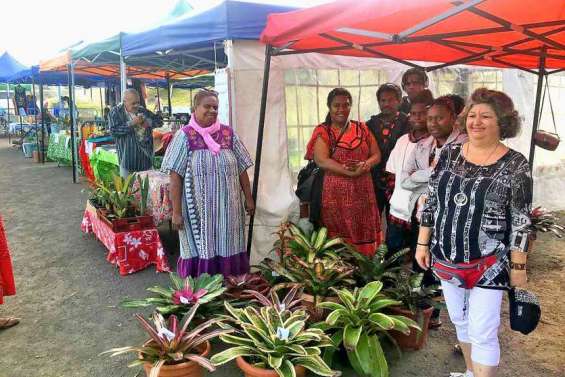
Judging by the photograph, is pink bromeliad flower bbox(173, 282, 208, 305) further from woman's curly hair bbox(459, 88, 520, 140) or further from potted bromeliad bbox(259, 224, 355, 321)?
woman's curly hair bbox(459, 88, 520, 140)

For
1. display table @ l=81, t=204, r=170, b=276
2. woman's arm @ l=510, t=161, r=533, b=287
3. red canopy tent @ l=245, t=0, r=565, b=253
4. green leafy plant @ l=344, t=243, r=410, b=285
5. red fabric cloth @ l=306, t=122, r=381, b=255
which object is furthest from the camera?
display table @ l=81, t=204, r=170, b=276

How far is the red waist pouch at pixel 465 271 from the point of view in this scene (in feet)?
6.51

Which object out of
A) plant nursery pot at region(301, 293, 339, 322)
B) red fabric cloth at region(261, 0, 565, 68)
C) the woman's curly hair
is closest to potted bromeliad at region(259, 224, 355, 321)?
plant nursery pot at region(301, 293, 339, 322)

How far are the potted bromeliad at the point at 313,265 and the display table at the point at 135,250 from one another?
1396mm

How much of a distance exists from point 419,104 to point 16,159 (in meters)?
13.8

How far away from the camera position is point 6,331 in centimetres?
319

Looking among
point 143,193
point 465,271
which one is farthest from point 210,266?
point 465,271

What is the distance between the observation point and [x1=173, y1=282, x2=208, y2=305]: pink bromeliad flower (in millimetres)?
2719

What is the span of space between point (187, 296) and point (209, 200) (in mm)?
727

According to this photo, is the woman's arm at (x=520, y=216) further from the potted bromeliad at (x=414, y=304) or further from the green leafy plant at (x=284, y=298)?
the green leafy plant at (x=284, y=298)

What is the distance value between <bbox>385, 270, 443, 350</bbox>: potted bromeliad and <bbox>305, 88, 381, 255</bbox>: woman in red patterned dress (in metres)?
0.75

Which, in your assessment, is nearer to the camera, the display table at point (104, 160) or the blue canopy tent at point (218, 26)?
the blue canopy tent at point (218, 26)

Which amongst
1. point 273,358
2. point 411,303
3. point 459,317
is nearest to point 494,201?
point 459,317

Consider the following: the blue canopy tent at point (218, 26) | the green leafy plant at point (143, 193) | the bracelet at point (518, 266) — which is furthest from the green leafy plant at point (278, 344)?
the blue canopy tent at point (218, 26)
